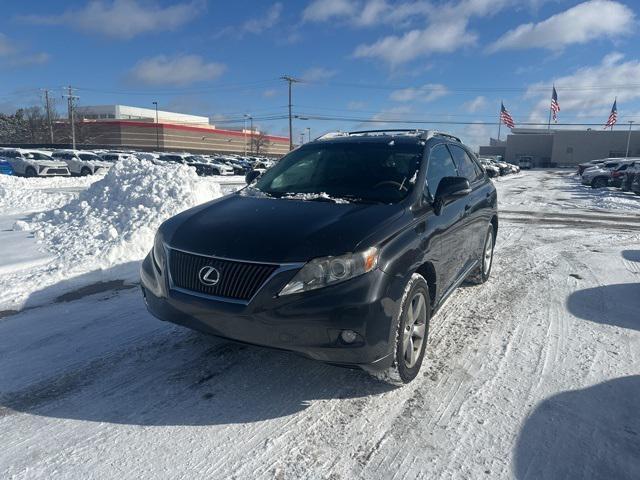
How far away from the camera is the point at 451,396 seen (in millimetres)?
3139

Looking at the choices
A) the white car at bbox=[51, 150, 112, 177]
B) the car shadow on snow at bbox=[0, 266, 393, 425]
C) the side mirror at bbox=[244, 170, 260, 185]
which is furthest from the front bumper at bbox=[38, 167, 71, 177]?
the side mirror at bbox=[244, 170, 260, 185]

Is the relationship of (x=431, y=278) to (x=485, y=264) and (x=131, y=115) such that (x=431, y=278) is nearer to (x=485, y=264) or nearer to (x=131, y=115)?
(x=485, y=264)


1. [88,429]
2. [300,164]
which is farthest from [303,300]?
[300,164]

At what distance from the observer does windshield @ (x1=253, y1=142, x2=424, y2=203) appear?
148 inches

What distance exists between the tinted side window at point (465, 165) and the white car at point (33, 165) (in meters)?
29.5

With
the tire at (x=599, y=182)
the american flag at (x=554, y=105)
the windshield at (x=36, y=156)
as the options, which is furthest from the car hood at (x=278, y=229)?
the american flag at (x=554, y=105)

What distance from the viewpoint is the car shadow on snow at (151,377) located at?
2.91 metres

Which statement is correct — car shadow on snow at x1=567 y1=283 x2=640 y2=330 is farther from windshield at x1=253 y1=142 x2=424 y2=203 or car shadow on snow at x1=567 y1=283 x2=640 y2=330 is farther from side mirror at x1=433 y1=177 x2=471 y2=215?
windshield at x1=253 y1=142 x2=424 y2=203

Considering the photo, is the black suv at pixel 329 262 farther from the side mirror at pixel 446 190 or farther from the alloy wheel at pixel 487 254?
the alloy wheel at pixel 487 254

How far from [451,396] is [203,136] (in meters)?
97.5

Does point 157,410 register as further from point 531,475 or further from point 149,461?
point 531,475

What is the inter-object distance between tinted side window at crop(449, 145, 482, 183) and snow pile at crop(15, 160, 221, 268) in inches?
179

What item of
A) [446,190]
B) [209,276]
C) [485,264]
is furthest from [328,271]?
[485,264]

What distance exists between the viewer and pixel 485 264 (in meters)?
5.84
